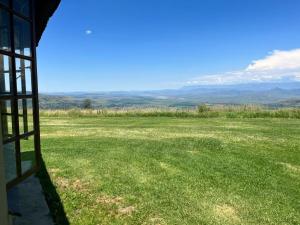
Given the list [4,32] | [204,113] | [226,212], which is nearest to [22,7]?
[4,32]

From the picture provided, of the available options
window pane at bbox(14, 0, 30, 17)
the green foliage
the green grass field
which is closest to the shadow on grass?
the green grass field

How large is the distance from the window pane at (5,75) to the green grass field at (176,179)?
8.62ft

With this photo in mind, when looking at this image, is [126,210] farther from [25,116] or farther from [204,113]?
[204,113]

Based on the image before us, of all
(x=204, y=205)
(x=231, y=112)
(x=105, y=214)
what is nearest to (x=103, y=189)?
(x=105, y=214)

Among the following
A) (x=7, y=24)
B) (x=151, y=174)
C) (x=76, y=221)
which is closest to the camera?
(x=7, y=24)

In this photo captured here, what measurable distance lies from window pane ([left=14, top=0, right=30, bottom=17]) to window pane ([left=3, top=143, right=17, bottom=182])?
5.58ft

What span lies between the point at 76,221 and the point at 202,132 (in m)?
10.3

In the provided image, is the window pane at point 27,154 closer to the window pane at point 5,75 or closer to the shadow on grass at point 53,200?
the window pane at point 5,75

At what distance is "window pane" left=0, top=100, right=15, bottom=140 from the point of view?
4578 millimetres

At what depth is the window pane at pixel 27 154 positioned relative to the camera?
4992 millimetres

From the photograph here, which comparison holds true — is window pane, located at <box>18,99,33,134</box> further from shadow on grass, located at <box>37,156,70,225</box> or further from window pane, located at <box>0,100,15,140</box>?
shadow on grass, located at <box>37,156,70,225</box>

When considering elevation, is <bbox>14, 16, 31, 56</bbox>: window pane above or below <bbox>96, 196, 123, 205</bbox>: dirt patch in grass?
above

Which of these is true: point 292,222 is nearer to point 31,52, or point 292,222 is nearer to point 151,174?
point 151,174

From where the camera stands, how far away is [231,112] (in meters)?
26.0
